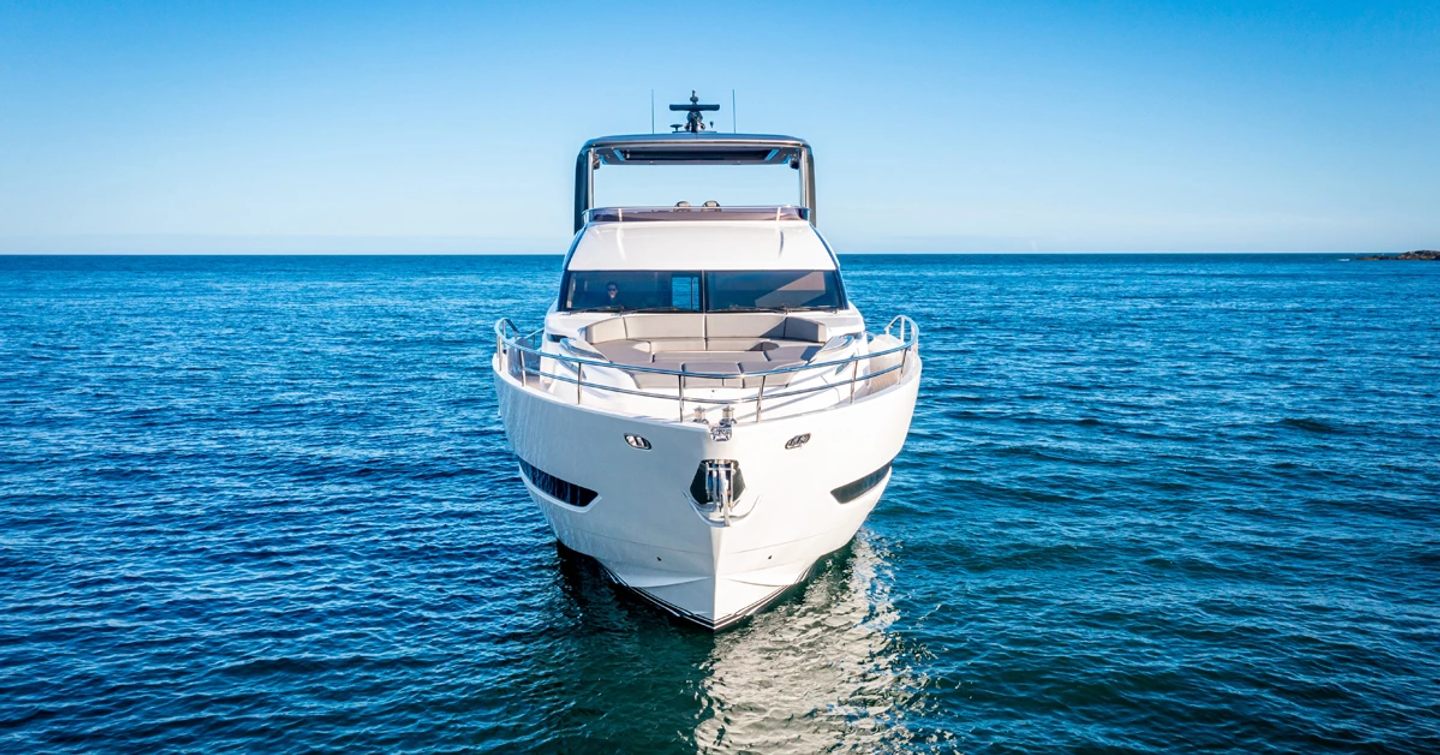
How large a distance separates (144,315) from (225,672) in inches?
1899

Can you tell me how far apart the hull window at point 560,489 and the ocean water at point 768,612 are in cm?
148

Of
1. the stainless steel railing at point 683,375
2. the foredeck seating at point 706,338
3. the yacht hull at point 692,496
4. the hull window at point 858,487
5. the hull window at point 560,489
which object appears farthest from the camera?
the foredeck seating at point 706,338

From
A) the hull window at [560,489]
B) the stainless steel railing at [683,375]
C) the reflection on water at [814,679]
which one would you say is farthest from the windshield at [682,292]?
the reflection on water at [814,679]

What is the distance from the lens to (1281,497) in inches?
553

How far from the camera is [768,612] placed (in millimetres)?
9836

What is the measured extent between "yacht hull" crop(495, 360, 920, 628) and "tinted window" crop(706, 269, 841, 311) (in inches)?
101

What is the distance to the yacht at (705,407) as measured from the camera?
809cm

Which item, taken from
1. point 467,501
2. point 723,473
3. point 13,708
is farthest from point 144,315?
point 723,473

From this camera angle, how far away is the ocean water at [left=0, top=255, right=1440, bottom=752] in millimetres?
8070

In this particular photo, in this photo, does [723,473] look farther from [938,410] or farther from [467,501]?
[938,410]

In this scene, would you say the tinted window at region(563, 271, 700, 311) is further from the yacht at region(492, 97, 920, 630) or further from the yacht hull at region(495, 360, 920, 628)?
the yacht hull at region(495, 360, 920, 628)

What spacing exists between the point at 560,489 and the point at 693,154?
6964 millimetres

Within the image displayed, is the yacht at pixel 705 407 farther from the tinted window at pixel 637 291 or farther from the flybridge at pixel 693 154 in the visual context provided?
the flybridge at pixel 693 154

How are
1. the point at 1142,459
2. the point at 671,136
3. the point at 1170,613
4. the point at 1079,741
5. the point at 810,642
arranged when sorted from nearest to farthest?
the point at 1079,741 < the point at 810,642 < the point at 1170,613 < the point at 671,136 < the point at 1142,459
